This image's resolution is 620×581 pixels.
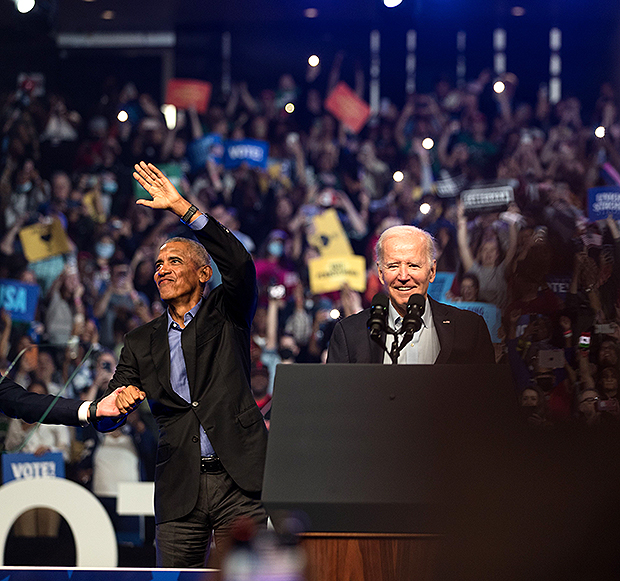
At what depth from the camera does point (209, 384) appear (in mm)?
2127

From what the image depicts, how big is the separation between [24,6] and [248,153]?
218 cm

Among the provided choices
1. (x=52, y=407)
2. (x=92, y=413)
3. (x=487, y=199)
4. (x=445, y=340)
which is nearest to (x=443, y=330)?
(x=445, y=340)

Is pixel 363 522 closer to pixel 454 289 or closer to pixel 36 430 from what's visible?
pixel 454 289

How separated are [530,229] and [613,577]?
192cm

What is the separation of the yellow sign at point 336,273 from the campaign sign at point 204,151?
1640 mm

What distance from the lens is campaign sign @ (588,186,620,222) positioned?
2628 mm

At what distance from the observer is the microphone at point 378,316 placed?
1671mm

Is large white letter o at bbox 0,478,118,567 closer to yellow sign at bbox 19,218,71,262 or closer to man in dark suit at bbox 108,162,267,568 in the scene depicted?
man in dark suit at bbox 108,162,267,568

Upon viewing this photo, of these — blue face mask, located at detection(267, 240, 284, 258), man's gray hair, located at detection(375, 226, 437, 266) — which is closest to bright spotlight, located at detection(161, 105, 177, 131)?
blue face mask, located at detection(267, 240, 284, 258)

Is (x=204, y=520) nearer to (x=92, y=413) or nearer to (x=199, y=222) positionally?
(x=92, y=413)

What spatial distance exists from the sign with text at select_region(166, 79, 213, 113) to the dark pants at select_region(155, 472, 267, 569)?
5.43 meters

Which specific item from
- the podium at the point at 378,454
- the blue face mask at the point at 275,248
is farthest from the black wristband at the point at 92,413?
the blue face mask at the point at 275,248

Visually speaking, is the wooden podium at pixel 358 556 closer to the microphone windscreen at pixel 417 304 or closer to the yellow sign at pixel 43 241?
the microphone windscreen at pixel 417 304

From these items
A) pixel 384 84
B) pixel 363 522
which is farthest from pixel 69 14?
pixel 363 522
